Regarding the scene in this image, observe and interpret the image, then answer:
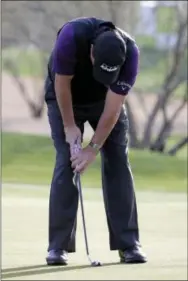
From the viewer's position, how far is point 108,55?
13.5ft

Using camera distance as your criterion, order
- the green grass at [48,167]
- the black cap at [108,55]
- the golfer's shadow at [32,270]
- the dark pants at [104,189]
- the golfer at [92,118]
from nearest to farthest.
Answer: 1. the black cap at [108,55]
2. the golfer at [92,118]
3. the dark pants at [104,189]
4. the golfer's shadow at [32,270]
5. the green grass at [48,167]

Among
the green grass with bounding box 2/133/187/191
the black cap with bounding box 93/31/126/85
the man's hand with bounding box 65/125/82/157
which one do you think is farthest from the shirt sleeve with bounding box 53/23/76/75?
the green grass with bounding box 2/133/187/191

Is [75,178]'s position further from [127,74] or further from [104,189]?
[127,74]

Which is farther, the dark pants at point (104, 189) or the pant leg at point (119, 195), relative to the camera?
the pant leg at point (119, 195)

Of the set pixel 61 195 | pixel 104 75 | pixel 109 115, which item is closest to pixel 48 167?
pixel 61 195

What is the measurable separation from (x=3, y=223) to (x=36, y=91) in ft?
114

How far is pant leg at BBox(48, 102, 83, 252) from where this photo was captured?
4.78 meters

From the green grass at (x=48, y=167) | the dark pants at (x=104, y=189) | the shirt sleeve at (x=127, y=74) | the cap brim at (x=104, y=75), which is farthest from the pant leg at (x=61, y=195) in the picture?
the green grass at (x=48, y=167)

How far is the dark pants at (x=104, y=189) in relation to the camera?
477cm

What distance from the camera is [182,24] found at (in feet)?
87.6

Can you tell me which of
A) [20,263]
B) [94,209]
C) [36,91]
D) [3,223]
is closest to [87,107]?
[20,263]

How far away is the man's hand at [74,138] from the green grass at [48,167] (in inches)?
440

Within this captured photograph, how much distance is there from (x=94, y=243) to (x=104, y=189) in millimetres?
1848

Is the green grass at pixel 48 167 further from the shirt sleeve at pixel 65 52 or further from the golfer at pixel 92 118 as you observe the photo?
the shirt sleeve at pixel 65 52
